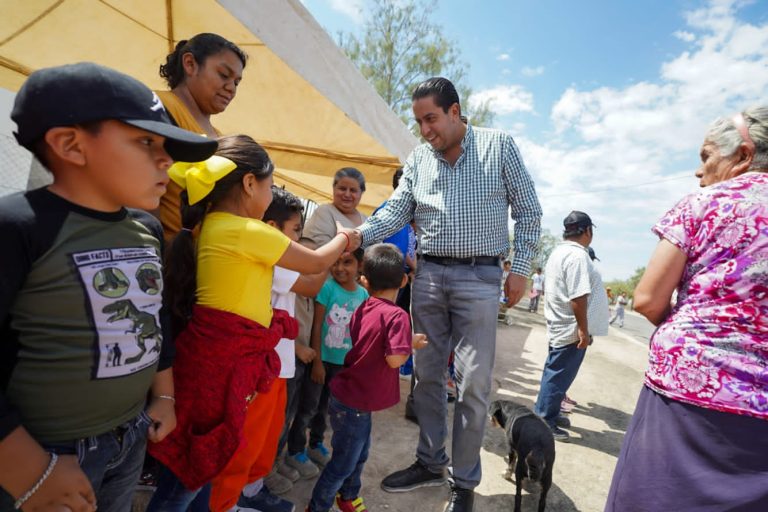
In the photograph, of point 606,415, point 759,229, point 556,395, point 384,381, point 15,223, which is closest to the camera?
point 15,223

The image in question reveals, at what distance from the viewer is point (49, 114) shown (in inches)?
32.4

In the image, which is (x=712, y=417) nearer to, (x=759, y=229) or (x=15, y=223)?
(x=759, y=229)

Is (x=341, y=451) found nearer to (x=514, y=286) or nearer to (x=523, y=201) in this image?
(x=514, y=286)

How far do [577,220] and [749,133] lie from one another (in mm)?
2408

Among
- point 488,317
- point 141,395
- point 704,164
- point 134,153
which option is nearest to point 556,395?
point 488,317

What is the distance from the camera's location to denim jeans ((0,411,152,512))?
0.90 metres

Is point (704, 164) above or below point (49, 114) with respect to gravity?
→ above

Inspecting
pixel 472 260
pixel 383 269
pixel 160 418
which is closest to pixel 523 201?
pixel 472 260

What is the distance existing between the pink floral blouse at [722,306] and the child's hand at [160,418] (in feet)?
5.51

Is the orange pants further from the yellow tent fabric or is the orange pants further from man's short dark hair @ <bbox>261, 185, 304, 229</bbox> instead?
the yellow tent fabric

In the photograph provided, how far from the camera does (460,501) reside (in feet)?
6.72

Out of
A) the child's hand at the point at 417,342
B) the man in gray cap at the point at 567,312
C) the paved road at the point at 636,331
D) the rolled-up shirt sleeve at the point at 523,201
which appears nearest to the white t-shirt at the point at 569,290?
the man in gray cap at the point at 567,312

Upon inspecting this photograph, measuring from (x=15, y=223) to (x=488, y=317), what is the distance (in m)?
2.00

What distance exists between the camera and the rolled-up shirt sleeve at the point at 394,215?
235 centimetres
